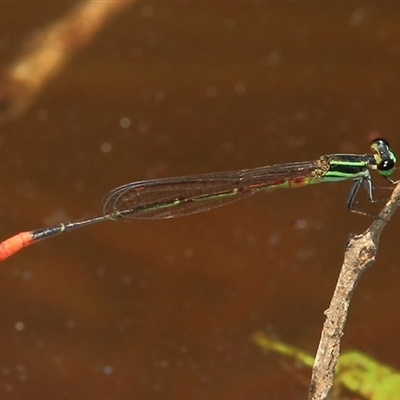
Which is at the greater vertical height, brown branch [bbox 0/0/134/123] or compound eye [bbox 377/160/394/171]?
brown branch [bbox 0/0/134/123]

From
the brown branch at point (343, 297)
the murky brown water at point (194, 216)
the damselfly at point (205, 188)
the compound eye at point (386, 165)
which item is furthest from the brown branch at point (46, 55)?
the brown branch at point (343, 297)

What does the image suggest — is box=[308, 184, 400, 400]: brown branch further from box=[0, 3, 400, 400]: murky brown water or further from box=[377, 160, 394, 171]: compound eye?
box=[0, 3, 400, 400]: murky brown water

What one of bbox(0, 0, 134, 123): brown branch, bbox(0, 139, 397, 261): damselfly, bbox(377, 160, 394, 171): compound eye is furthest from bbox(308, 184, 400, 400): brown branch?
bbox(0, 0, 134, 123): brown branch

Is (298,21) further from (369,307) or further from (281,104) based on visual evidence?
(369,307)

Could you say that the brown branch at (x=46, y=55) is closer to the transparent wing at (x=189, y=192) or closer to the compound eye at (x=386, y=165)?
the transparent wing at (x=189, y=192)

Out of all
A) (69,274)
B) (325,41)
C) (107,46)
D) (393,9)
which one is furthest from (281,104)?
(69,274)

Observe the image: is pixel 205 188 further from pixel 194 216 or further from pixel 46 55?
pixel 46 55

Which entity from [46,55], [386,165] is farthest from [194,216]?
[386,165]
